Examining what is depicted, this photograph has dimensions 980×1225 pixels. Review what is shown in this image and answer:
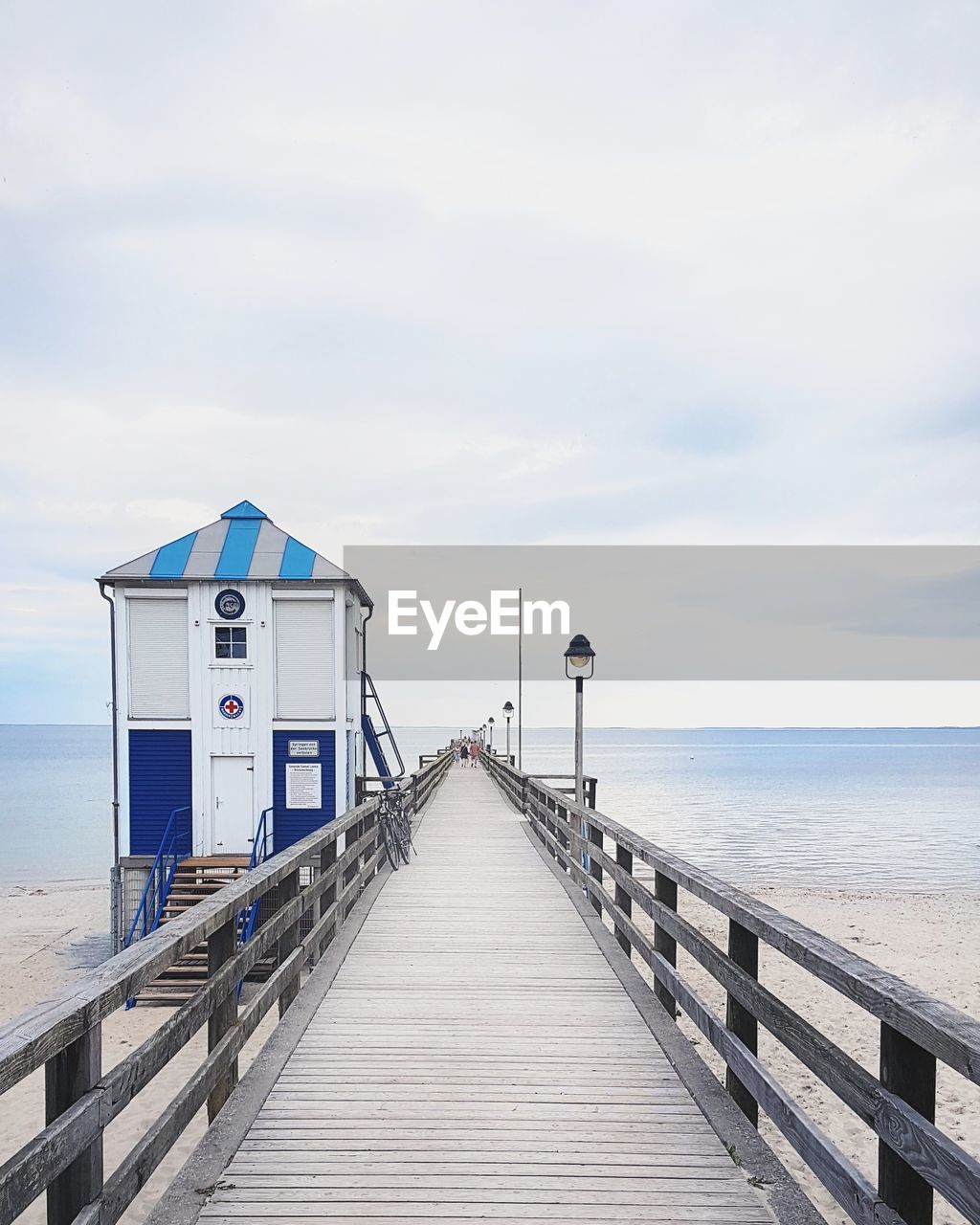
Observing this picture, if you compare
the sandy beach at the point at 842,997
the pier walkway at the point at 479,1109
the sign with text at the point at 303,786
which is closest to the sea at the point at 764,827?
the sandy beach at the point at 842,997

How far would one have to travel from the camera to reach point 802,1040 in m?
3.03

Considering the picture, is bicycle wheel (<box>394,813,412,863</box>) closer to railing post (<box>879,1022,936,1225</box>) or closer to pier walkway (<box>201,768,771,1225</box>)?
pier walkway (<box>201,768,771,1225</box>)

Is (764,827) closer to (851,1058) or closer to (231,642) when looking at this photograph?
(231,642)

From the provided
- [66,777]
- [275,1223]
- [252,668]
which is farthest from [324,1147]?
[66,777]

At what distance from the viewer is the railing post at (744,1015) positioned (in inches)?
149

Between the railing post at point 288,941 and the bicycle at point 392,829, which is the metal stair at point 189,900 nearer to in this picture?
the bicycle at point 392,829

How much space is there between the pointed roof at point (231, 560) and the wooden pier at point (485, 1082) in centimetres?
841

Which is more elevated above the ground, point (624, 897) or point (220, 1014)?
point (220, 1014)

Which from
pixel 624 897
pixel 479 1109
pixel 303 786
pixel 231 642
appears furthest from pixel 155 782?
pixel 479 1109

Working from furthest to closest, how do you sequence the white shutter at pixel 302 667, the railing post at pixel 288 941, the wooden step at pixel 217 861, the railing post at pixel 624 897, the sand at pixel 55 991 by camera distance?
the white shutter at pixel 302 667 < the wooden step at pixel 217 861 < the sand at pixel 55 991 < the railing post at pixel 624 897 < the railing post at pixel 288 941

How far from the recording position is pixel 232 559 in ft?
48.4

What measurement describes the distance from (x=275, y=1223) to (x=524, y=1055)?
1.92m

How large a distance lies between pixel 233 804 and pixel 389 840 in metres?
4.38

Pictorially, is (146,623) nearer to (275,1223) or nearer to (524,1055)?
(524,1055)
